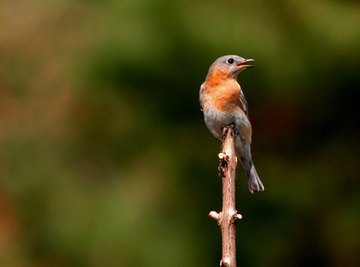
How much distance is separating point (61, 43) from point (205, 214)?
233cm

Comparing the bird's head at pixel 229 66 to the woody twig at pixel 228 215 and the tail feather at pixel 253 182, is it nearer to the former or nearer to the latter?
the tail feather at pixel 253 182

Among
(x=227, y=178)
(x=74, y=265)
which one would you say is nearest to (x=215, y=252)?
(x=74, y=265)

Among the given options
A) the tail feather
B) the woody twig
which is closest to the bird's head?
the tail feather

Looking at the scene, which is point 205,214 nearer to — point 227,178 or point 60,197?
point 60,197

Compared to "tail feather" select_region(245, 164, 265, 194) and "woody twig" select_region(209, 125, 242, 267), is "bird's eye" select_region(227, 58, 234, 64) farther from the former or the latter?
"woody twig" select_region(209, 125, 242, 267)

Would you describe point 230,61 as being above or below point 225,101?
above

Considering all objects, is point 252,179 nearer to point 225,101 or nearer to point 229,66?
point 225,101

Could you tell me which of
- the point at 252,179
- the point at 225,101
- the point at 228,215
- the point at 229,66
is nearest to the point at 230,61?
the point at 229,66

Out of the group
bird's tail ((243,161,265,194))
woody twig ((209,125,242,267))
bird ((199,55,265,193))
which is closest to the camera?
woody twig ((209,125,242,267))

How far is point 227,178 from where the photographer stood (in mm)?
4148

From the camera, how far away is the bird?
6184mm

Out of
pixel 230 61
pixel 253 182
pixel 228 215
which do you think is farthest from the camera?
pixel 253 182

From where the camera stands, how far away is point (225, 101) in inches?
247

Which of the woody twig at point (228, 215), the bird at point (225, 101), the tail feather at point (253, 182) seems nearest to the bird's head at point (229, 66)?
the bird at point (225, 101)
